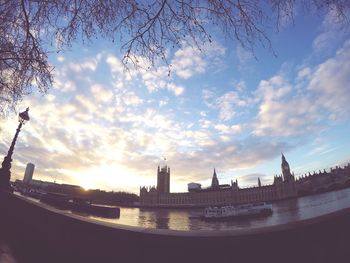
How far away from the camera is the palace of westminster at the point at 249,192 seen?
131625 mm

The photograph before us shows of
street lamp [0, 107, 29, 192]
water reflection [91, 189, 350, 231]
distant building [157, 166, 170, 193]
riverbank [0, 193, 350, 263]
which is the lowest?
water reflection [91, 189, 350, 231]

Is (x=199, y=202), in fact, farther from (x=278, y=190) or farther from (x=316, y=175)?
(x=316, y=175)

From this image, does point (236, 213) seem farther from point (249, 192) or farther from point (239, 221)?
point (249, 192)

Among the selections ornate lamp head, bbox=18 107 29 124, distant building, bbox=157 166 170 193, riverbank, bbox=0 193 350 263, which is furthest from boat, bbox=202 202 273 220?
distant building, bbox=157 166 170 193

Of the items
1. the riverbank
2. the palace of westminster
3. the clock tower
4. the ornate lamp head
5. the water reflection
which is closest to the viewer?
the riverbank

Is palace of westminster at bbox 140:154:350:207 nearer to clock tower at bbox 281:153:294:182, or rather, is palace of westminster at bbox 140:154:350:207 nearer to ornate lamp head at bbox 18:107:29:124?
clock tower at bbox 281:153:294:182

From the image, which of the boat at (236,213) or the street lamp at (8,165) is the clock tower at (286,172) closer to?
the boat at (236,213)

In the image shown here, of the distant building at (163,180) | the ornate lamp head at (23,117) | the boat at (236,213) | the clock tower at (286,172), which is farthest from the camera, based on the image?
the distant building at (163,180)

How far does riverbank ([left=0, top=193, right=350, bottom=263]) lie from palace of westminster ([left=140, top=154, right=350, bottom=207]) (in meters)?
138

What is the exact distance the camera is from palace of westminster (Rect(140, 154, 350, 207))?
432 feet

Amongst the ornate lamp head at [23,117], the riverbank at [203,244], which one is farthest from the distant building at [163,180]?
the riverbank at [203,244]

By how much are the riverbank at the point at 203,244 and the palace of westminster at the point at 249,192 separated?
138 meters

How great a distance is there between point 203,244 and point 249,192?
144 metres

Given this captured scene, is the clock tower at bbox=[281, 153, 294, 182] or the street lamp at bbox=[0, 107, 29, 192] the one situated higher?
the clock tower at bbox=[281, 153, 294, 182]
